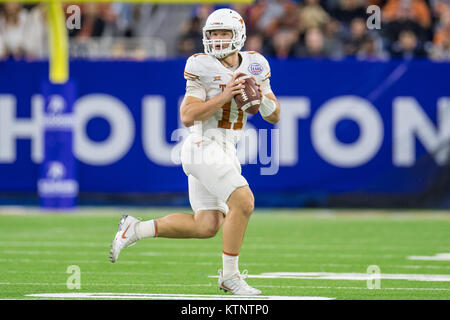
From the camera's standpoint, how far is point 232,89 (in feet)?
21.3

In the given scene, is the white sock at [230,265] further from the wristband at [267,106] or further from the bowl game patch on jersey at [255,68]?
the bowl game patch on jersey at [255,68]

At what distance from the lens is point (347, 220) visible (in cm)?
1248

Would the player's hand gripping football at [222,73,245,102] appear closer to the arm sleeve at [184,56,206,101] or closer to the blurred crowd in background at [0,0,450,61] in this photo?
the arm sleeve at [184,56,206,101]

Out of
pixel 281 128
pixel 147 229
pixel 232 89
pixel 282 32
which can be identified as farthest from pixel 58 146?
pixel 232 89

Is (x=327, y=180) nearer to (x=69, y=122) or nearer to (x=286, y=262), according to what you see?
(x=69, y=122)

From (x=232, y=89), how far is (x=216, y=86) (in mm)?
A: 260

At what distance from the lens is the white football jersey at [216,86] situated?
22.0ft

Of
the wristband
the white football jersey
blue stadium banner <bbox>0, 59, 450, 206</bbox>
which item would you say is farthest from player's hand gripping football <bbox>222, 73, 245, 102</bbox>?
blue stadium banner <bbox>0, 59, 450, 206</bbox>

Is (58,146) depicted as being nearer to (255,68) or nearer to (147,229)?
(147,229)

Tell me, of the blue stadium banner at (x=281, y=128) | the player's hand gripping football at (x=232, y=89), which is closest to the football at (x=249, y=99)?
the player's hand gripping football at (x=232, y=89)
